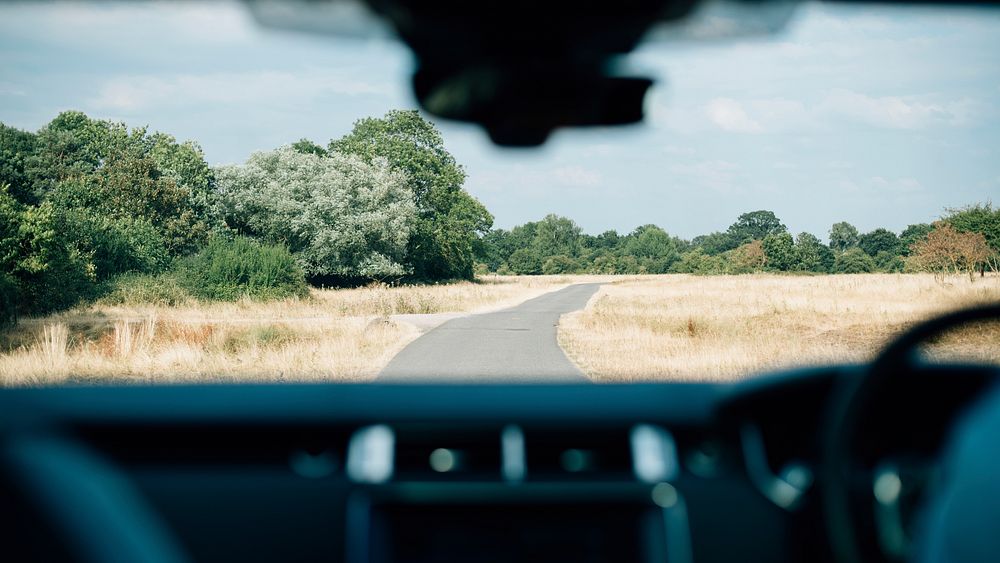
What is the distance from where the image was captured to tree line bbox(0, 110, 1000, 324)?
6219 mm

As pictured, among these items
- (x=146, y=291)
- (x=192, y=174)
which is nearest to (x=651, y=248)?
(x=146, y=291)

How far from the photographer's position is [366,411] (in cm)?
303

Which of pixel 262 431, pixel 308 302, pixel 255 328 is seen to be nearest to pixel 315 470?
pixel 262 431

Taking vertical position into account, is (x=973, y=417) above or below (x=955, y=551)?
above

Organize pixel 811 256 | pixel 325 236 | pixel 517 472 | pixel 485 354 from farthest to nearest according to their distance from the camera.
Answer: pixel 325 236 → pixel 485 354 → pixel 811 256 → pixel 517 472

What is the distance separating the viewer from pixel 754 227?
6023 mm

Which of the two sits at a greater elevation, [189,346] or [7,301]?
[7,301]

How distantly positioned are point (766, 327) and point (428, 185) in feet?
26.5

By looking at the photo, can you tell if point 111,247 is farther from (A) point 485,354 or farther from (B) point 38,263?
(A) point 485,354

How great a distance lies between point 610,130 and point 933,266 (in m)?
7.39

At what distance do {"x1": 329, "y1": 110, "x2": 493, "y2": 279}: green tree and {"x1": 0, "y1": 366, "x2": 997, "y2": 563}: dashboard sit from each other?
1050 millimetres

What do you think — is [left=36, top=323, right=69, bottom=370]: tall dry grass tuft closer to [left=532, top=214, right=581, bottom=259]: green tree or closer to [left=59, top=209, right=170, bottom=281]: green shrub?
[left=532, top=214, right=581, bottom=259]: green tree

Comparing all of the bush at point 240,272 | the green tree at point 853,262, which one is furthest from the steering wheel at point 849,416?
the bush at point 240,272

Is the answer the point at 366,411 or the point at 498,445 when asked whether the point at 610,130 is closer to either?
Answer: the point at 498,445
